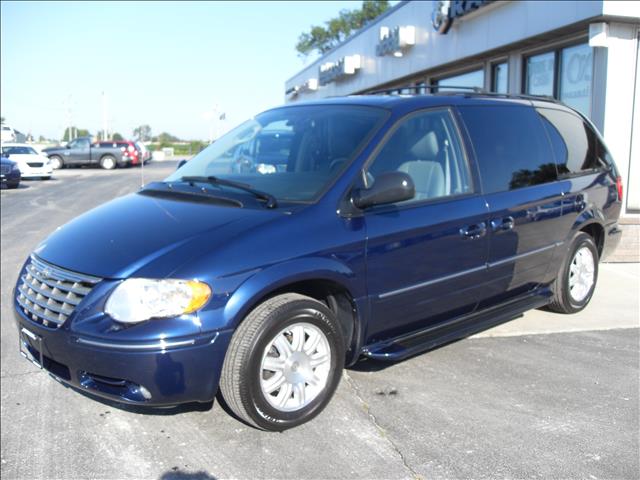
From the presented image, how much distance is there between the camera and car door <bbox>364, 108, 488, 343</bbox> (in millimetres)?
3836

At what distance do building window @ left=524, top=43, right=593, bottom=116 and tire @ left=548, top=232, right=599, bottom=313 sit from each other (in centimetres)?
464

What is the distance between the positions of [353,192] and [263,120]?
1.51 meters

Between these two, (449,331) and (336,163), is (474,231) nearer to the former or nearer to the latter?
(449,331)

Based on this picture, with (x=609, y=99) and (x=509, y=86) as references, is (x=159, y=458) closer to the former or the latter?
(x=609, y=99)

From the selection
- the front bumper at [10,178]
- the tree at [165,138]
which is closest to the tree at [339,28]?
the tree at [165,138]

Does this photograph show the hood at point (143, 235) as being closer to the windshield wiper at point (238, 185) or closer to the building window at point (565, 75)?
the windshield wiper at point (238, 185)

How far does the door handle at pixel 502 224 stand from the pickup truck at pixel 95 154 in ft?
112

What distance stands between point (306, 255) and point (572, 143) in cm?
318

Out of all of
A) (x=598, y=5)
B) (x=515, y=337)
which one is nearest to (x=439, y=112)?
(x=515, y=337)

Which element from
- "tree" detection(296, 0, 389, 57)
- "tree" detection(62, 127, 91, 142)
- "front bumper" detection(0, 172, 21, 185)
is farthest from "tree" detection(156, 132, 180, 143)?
"front bumper" detection(0, 172, 21, 185)

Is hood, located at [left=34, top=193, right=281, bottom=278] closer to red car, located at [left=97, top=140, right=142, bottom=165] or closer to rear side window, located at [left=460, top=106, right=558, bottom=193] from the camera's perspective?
rear side window, located at [left=460, top=106, right=558, bottom=193]

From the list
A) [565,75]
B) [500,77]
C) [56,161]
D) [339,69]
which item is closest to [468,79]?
[500,77]

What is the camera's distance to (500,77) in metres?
13.0

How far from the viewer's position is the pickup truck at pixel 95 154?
36.4 m
